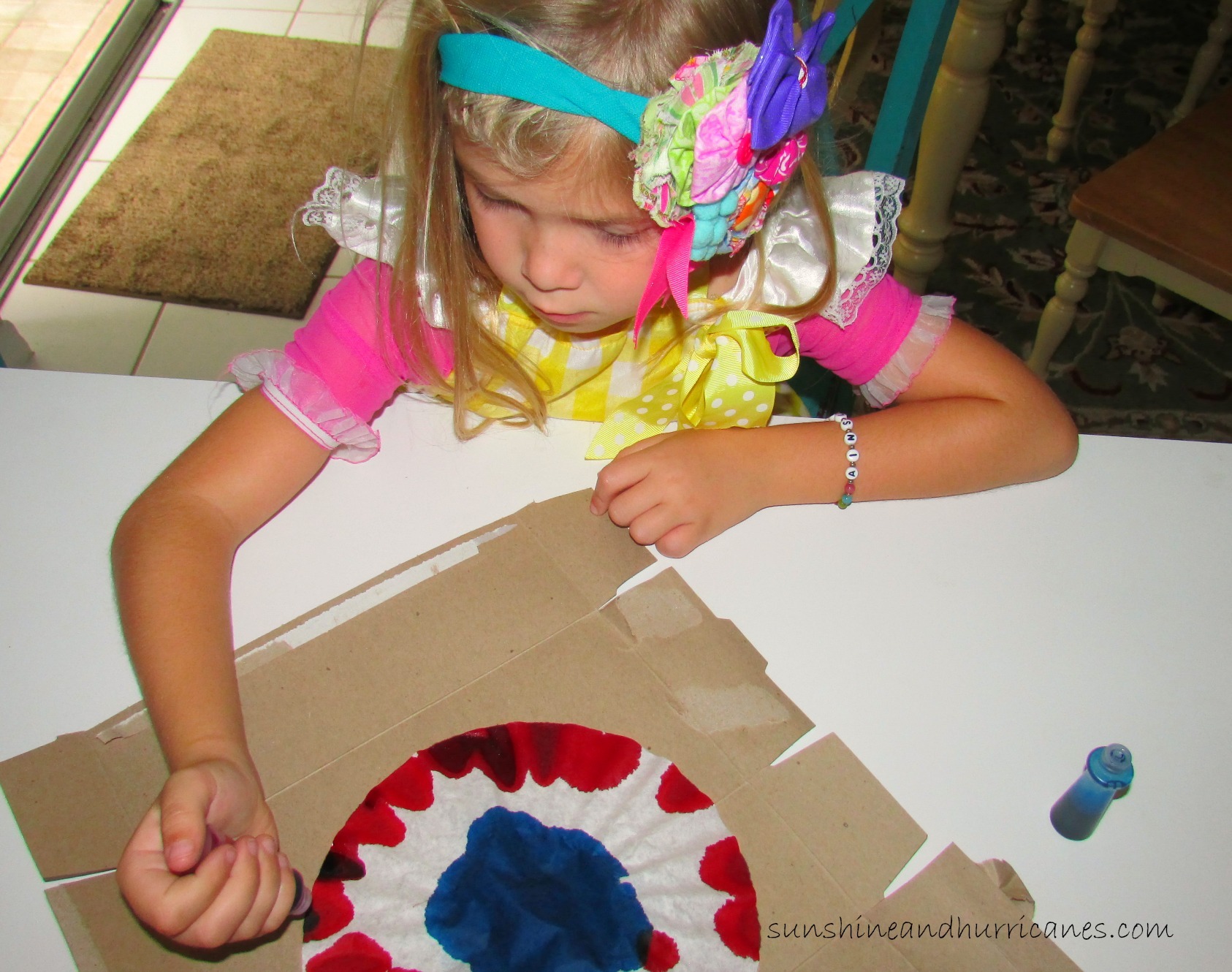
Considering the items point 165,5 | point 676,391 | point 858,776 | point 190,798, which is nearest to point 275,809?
point 190,798

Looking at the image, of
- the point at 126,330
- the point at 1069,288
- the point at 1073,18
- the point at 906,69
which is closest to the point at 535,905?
the point at 906,69

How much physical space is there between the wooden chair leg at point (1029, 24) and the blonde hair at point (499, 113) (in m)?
2.02

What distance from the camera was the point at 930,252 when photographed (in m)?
1.21

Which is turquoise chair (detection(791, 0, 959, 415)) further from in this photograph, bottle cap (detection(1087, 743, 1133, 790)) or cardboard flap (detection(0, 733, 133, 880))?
cardboard flap (detection(0, 733, 133, 880))

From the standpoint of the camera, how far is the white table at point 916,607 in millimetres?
517

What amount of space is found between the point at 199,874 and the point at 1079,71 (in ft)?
7.28

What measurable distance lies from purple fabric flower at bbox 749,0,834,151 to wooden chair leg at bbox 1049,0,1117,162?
1.76 meters

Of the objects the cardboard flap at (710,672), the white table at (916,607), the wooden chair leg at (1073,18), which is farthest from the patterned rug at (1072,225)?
the cardboard flap at (710,672)

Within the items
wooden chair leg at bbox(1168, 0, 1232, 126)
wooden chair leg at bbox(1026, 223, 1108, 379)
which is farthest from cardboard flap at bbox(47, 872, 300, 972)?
wooden chair leg at bbox(1168, 0, 1232, 126)

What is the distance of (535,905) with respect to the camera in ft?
1.60

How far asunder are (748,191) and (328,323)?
1.07 ft

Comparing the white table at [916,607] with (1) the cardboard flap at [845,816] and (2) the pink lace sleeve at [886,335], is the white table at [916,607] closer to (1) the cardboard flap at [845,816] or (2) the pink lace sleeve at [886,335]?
(1) the cardboard flap at [845,816]

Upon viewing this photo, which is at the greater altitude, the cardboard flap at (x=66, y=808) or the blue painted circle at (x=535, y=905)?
the blue painted circle at (x=535, y=905)

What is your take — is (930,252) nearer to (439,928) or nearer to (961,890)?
(961,890)
